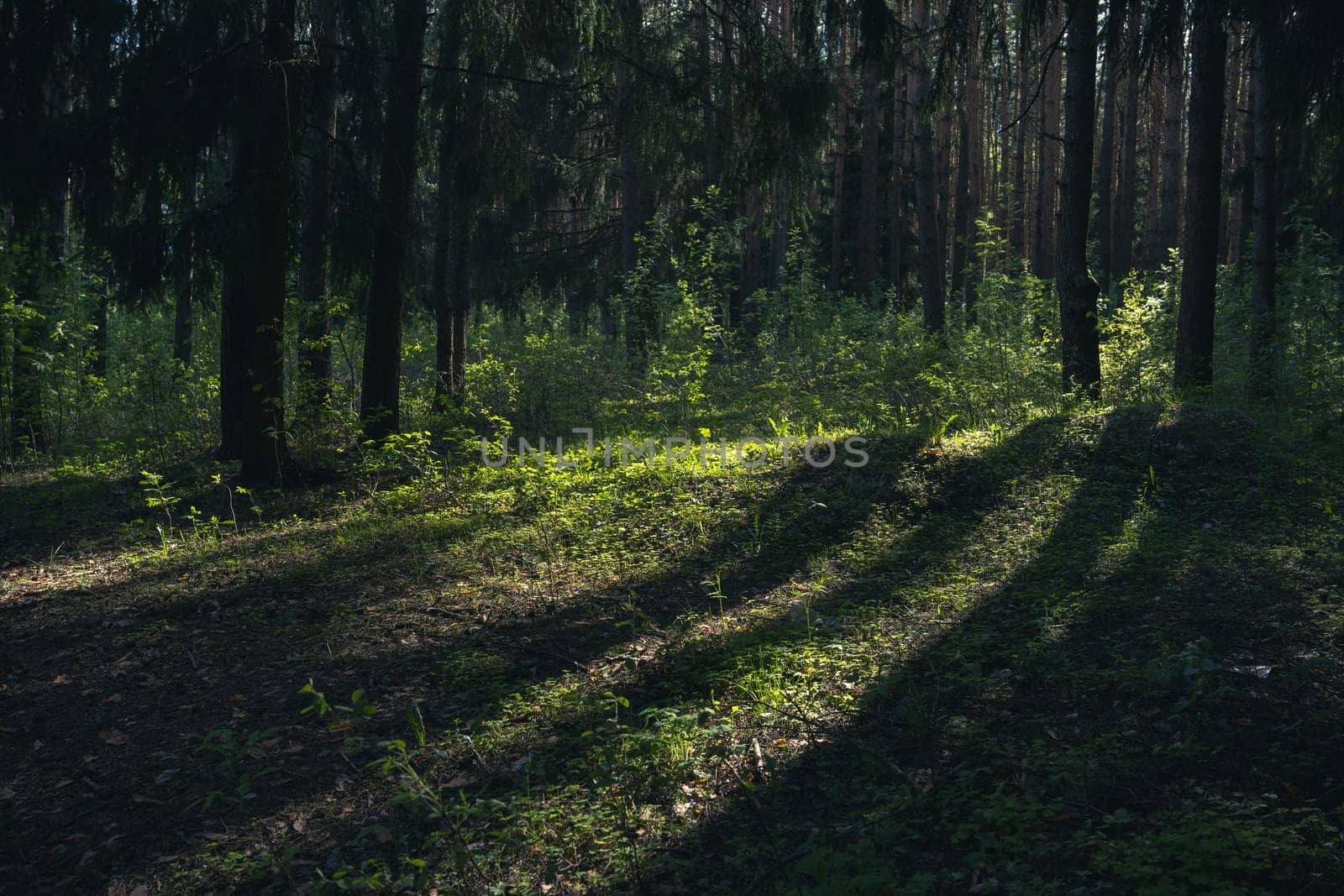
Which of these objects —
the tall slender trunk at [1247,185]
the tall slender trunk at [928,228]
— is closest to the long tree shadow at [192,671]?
the tall slender trunk at [1247,185]

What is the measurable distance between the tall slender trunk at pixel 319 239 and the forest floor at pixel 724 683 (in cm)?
252

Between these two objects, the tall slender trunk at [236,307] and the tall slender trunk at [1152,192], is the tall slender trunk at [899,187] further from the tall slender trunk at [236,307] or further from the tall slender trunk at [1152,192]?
the tall slender trunk at [236,307]

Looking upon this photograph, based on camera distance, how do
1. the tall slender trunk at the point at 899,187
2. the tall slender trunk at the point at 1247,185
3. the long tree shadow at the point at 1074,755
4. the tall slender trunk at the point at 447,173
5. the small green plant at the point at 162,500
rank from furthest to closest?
1. the tall slender trunk at the point at 899,187
2. the tall slender trunk at the point at 1247,185
3. the tall slender trunk at the point at 447,173
4. the small green plant at the point at 162,500
5. the long tree shadow at the point at 1074,755

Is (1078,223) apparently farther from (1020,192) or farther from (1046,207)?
(1020,192)

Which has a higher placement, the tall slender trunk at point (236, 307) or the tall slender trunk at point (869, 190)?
the tall slender trunk at point (869, 190)

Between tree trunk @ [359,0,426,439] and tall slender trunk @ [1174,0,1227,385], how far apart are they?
24.0 feet

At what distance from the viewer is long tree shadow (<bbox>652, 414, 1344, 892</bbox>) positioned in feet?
8.61

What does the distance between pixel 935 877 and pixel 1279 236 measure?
67.4 feet

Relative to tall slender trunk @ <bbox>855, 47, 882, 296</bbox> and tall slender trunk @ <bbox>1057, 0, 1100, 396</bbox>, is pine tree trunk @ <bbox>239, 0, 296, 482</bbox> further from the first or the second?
tall slender trunk @ <bbox>855, 47, 882, 296</bbox>

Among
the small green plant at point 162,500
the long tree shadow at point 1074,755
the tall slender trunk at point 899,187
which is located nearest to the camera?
the long tree shadow at point 1074,755

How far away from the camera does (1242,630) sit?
167 inches

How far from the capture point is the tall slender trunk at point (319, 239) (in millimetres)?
8336

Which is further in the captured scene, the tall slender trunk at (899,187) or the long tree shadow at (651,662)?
the tall slender trunk at (899,187)

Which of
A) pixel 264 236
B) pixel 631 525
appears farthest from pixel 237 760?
pixel 264 236
